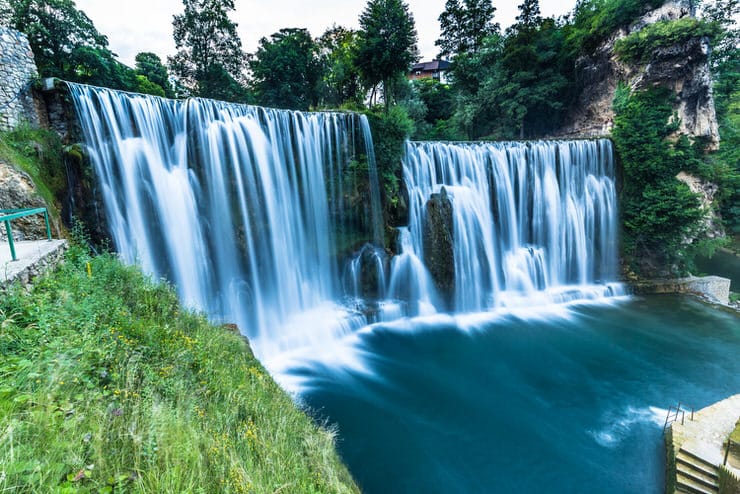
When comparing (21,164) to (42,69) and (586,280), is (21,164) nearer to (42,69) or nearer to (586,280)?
(42,69)

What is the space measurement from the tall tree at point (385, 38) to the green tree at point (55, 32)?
14.5m

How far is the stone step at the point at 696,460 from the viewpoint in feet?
16.8

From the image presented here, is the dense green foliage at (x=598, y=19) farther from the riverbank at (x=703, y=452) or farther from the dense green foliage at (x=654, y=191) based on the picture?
the riverbank at (x=703, y=452)

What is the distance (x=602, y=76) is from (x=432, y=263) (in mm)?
17097

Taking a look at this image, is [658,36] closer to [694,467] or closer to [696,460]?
[696,460]

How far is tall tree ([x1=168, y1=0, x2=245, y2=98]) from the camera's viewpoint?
76.6ft

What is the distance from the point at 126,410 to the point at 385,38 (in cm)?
1854

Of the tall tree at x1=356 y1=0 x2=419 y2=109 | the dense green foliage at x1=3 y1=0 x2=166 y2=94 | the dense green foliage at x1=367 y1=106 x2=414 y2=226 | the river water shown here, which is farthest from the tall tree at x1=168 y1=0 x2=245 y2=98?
the river water

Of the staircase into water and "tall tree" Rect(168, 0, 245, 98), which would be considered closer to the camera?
the staircase into water

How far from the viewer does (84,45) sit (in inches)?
653

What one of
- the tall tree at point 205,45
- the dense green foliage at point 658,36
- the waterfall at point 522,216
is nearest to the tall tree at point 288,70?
the tall tree at point 205,45

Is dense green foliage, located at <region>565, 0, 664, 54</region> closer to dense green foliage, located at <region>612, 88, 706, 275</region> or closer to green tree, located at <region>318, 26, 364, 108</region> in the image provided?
dense green foliage, located at <region>612, 88, 706, 275</region>

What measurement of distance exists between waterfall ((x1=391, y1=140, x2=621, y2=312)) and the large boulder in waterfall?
0.34 m

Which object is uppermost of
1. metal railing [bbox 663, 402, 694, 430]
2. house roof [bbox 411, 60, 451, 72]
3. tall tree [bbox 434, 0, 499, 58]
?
house roof [bbox 411, 60, 451, 72]
